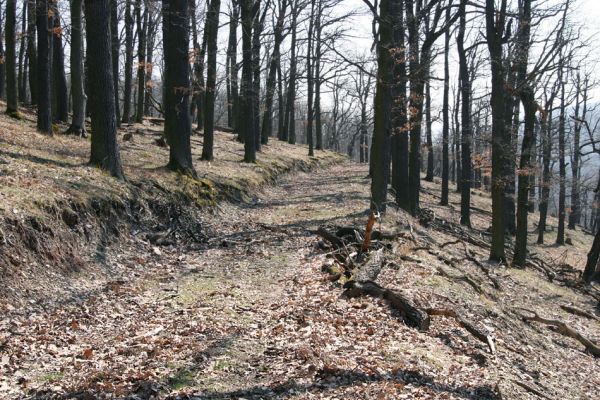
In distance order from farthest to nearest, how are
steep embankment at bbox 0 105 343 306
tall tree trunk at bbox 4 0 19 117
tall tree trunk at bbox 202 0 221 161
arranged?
1. tall tree trunk at bbox 202 0 221 161
2. tall tree trunk at bbox 4 0 19 117
3. steep embankment at bbox 0 105 343 306

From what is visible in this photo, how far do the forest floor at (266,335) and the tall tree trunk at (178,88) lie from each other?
2.96 metres

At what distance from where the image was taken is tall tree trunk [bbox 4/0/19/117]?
1705 centimetres

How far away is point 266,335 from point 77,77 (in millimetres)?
13369

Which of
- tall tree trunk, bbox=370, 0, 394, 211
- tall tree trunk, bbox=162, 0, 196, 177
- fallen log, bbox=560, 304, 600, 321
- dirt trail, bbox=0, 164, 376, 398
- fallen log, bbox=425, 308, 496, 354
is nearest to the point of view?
dirt trail, bbox=0, 164, 376, 398

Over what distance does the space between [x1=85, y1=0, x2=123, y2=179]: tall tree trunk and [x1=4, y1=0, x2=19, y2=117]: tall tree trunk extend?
25.6 feet

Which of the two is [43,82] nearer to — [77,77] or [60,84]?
[77,77]

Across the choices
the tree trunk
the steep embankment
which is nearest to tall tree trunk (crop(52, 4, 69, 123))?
the steep embankment

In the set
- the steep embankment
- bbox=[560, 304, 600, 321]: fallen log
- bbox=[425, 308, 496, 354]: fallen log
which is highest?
the steep embankment

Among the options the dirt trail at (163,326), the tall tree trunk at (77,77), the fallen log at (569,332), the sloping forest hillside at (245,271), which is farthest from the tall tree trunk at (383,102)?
the tall tree trunk at (77,77)

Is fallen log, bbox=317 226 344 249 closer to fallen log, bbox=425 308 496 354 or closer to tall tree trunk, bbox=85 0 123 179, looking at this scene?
fallen log, bbox=425 308 496 354

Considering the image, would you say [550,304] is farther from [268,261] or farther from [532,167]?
[268,261]

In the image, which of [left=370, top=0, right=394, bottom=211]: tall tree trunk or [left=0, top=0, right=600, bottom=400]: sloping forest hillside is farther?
[left=370, top=0, right=394, bottom=211]: tall tree trunk

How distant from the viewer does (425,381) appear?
571 centimetres

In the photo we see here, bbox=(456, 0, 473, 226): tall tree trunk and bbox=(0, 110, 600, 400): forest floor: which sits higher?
bbox=(456, 0, 473, 226): tall tree trunk
